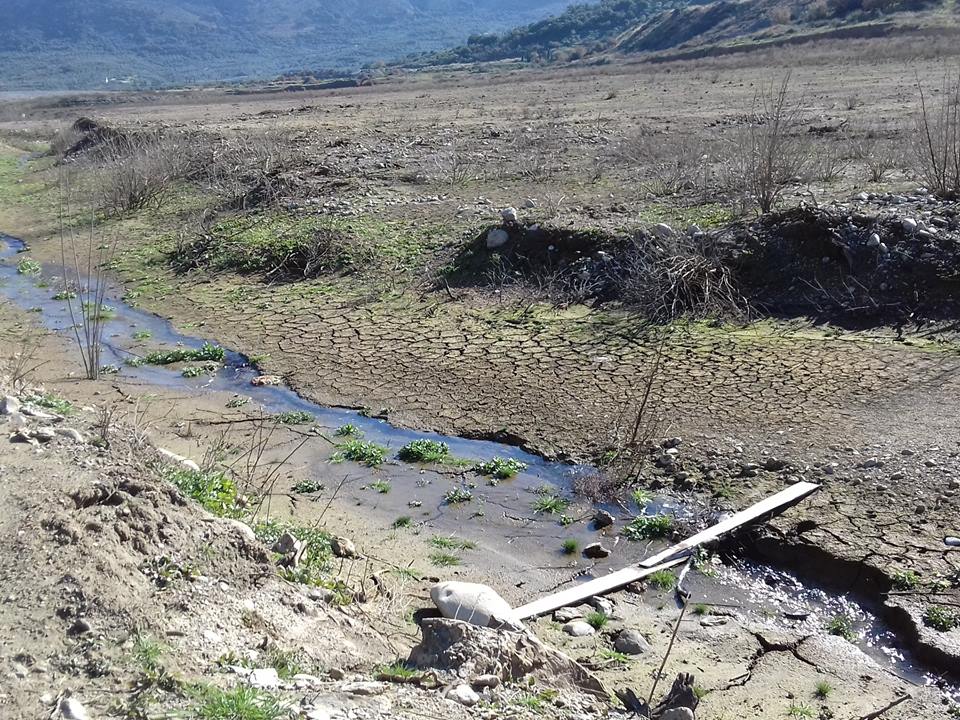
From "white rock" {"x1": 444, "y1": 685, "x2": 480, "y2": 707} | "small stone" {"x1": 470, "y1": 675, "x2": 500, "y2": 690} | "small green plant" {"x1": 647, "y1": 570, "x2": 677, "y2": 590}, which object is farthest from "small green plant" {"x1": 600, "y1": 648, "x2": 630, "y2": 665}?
"white rock" {"x1": 444, "y1": 685, "x2": 480, "y2": 707}

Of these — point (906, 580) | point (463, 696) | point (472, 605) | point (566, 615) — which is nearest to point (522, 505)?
point (566, 615)

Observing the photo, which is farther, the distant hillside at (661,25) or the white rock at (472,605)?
the distant hillside at (661,25)

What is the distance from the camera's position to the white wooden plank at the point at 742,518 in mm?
5602

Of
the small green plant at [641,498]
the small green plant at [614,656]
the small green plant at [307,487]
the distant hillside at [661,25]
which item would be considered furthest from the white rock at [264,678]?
the distant hillside at [661,25]

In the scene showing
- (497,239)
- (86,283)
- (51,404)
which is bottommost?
(86,283)

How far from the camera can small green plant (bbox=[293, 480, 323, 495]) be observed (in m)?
6.72

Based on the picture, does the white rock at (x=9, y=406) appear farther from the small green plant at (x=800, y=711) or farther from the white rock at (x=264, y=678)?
the small green plant at (x=800, y=711)

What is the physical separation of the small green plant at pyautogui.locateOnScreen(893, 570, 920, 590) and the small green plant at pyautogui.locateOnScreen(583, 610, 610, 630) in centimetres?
152

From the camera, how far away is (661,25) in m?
66.8

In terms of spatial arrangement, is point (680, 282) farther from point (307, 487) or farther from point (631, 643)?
point (631, 643)

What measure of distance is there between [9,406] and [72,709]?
125 inches

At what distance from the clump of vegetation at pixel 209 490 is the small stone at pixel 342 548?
56 centimetres

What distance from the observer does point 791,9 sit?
5309 centimetres

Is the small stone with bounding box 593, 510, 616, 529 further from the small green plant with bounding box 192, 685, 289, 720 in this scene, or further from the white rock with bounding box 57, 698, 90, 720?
the white rock with bounding box 57, 698, 90, 720
